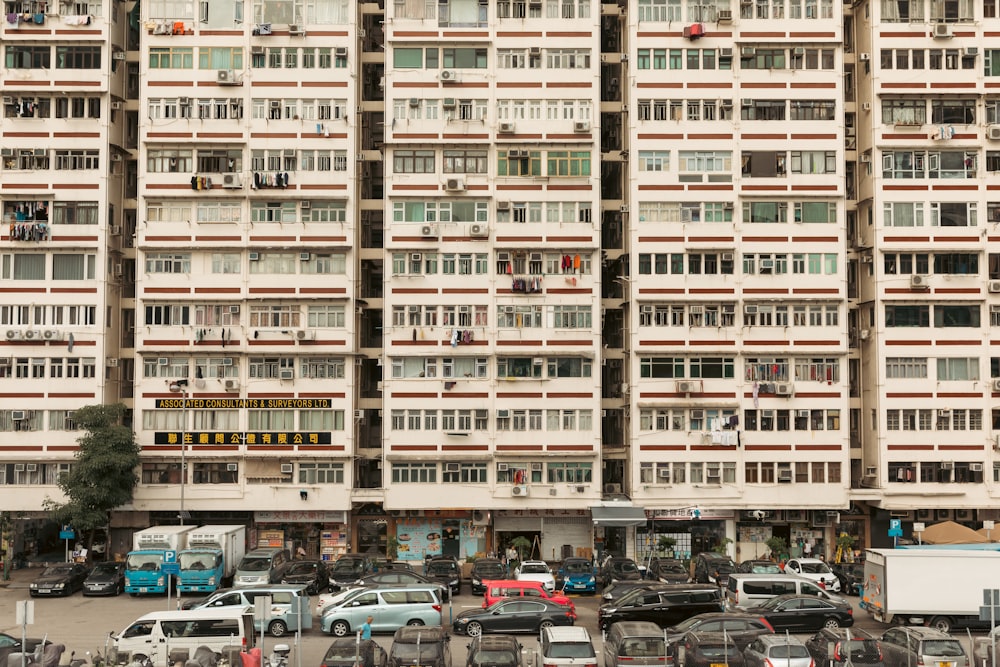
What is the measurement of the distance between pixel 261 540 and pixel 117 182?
64.4ft

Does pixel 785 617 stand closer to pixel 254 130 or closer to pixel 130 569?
pixel 130 569

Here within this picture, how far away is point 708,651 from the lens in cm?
3078

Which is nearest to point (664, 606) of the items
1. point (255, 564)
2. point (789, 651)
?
point (789, 651)

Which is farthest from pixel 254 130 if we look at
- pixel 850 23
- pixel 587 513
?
pixel 850 23

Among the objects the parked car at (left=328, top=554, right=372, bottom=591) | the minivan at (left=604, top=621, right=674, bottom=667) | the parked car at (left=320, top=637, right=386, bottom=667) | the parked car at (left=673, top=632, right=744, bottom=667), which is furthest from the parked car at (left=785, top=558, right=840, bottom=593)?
the parked car at (left=320, top=637, right=386, bottom=667)

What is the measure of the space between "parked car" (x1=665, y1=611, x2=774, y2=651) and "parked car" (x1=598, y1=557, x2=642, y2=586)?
13.7 meters

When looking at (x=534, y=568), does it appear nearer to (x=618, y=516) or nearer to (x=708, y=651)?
(x=618, y=516)

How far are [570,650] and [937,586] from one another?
50.5 feet

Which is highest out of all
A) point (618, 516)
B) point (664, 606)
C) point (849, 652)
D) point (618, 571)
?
point (618, 516)

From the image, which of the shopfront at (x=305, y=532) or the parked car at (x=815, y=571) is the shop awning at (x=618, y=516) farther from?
the shopfront at (x=305, y=532)

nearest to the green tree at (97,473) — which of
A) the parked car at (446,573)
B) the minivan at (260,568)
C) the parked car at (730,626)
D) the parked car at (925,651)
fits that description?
the minivan at (260,568)

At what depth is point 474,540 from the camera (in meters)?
56.8

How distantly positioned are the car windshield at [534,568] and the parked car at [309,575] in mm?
8278

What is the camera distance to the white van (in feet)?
107
